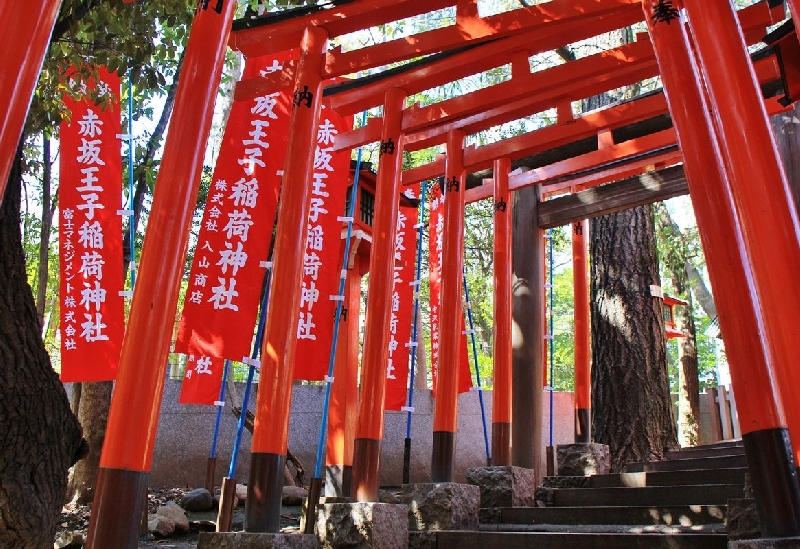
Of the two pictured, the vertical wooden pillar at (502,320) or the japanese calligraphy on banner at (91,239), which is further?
the japanese calligraphy on banner at (91,239)

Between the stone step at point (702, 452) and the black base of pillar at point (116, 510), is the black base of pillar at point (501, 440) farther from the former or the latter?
the black base of pillar at point (116, 510)

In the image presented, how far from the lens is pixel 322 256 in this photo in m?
6.94

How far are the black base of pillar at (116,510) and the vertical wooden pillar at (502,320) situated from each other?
344 cm

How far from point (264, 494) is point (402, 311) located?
15.1 feet

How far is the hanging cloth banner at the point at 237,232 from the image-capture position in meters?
6.07

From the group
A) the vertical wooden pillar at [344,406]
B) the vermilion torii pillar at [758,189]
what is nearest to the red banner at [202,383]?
the vertical wooden pillar at [344,406]

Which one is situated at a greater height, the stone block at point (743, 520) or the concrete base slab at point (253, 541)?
the stone block at point (743, 520)

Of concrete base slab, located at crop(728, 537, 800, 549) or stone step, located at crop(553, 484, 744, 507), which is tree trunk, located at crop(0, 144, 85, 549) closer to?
concrete base slab, located at crop(728, 537, 800, 549)

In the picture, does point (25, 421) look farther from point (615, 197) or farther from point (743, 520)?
point (615, 197)


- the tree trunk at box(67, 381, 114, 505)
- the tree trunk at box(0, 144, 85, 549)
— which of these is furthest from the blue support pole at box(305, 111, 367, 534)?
the tree trunk at box(67, 381, 114, 505)

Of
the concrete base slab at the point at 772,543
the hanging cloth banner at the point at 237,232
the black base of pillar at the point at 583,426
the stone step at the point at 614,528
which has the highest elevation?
the hanging cloth banner at the point at 237,232

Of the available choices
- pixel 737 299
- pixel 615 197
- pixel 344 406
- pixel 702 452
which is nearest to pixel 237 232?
pixel 344 406

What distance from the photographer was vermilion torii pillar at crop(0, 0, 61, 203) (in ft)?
9.32

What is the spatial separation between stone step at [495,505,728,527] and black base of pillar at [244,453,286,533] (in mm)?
2178
